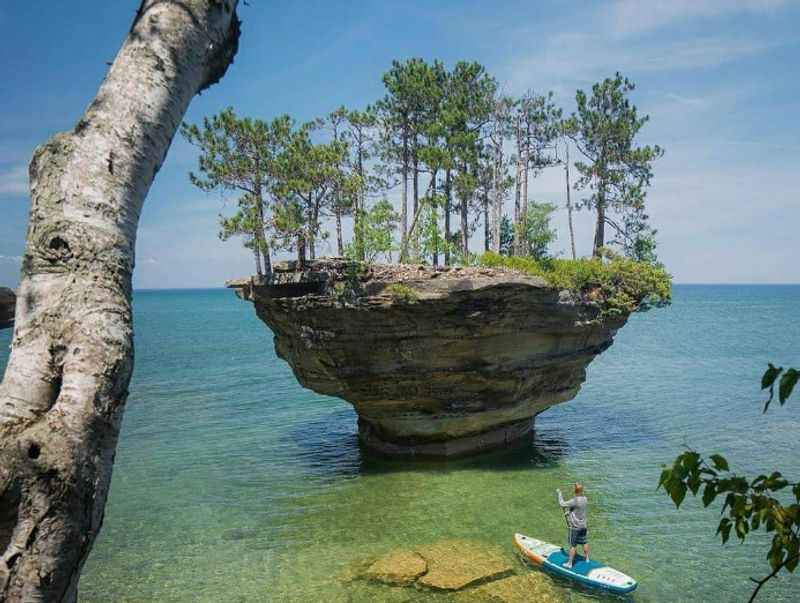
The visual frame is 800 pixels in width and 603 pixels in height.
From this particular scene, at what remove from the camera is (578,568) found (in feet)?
38.9

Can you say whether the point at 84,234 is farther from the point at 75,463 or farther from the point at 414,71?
Result: the point at 414,71

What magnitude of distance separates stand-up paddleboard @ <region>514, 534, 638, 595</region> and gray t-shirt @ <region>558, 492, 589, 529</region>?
1.99 feet

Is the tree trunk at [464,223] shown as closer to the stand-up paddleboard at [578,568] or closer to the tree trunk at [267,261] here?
the tree trunk at [267,261]

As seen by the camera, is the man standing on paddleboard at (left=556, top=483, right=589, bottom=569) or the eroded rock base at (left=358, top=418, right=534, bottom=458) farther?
the eroded rock base at (left=358, top=418, right=534, bottom=458)

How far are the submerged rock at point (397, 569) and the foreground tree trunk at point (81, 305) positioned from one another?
10.9 m

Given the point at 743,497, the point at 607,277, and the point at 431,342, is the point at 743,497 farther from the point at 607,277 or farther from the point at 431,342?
the point at 607,277

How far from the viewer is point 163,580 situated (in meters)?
12.2

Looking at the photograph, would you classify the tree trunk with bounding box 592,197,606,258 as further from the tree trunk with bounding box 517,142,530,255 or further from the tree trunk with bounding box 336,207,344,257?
the tree trunk with bounding box 336,207,344,257

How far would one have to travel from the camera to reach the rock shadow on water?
19031 millimetres

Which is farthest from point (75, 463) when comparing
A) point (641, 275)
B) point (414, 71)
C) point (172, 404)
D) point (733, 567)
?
point (172, 404)

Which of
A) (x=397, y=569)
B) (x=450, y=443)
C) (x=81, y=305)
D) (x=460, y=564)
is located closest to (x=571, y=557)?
(x=460, y=564)

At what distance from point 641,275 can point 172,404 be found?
75.6ft

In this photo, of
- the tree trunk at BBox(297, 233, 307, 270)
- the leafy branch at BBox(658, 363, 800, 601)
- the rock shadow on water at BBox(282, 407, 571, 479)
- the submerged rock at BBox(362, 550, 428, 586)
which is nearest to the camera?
the leafy branch at BBox(658, 363, 800, 601)

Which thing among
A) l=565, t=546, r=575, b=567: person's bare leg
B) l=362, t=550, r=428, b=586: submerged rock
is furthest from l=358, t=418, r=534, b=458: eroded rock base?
l=565, t=546, r=575, b=567: person's bare leg
